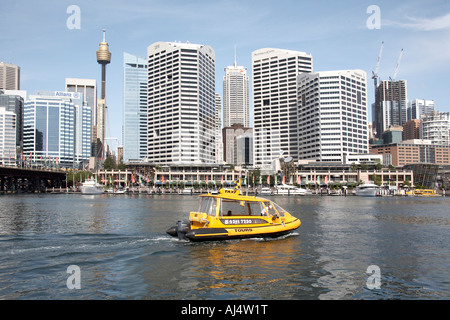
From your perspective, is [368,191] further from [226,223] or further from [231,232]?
[231,232]

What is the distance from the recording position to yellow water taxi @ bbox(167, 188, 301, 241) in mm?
26516

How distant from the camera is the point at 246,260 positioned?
22.1 m

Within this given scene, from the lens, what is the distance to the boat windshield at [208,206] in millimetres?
27625

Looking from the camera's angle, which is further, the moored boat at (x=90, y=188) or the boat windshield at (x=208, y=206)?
the moored boat at (x=90, y=188)

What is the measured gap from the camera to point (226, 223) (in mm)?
27531
